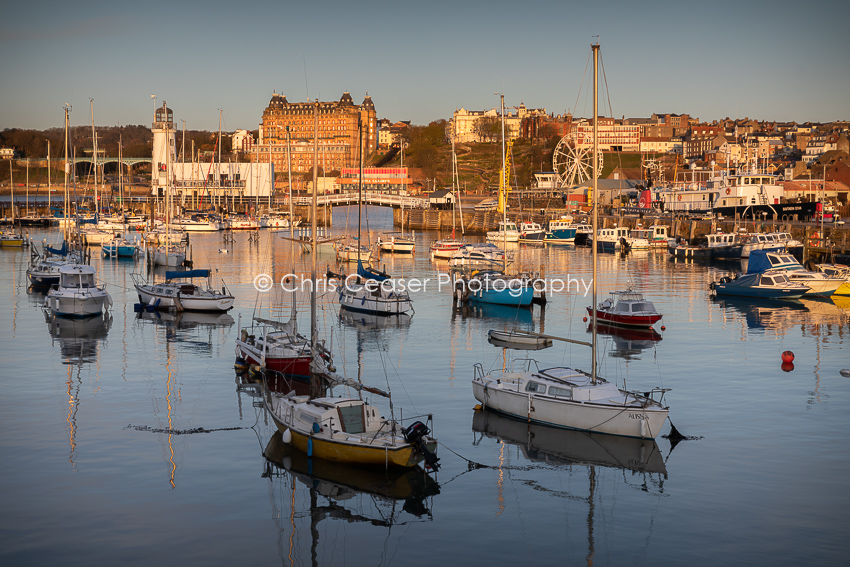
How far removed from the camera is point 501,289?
47125 mm

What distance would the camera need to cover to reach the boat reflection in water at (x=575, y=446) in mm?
20969

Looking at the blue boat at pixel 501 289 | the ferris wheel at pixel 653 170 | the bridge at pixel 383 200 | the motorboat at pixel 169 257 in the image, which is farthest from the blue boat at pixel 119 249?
the ferris wheel at pixel 653 170

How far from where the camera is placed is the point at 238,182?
16538 centimetres

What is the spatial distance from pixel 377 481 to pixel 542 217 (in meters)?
112

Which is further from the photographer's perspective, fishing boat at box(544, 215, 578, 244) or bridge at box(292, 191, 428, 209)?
bridge at box(292, 191, 428, 209)

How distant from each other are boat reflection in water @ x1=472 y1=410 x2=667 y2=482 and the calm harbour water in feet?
0.22

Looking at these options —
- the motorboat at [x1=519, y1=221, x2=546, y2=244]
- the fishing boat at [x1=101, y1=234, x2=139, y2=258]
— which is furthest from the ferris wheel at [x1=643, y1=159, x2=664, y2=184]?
the fishing boat at [x1=101, y1=234, x2=139, y2=258]

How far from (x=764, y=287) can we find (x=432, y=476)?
38735 mm

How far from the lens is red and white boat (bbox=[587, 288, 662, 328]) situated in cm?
3956

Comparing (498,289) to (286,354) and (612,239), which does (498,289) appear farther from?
(612,239)

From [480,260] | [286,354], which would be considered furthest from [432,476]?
[480,260]

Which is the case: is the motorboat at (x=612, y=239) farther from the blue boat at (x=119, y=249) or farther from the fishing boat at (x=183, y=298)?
the fishing boat at (x=183, y=298)

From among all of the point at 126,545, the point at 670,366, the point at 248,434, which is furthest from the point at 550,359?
the point at 126,545

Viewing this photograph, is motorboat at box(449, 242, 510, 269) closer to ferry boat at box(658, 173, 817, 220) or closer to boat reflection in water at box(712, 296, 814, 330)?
boat reflection in water at box(712, 296, 814, 330)
